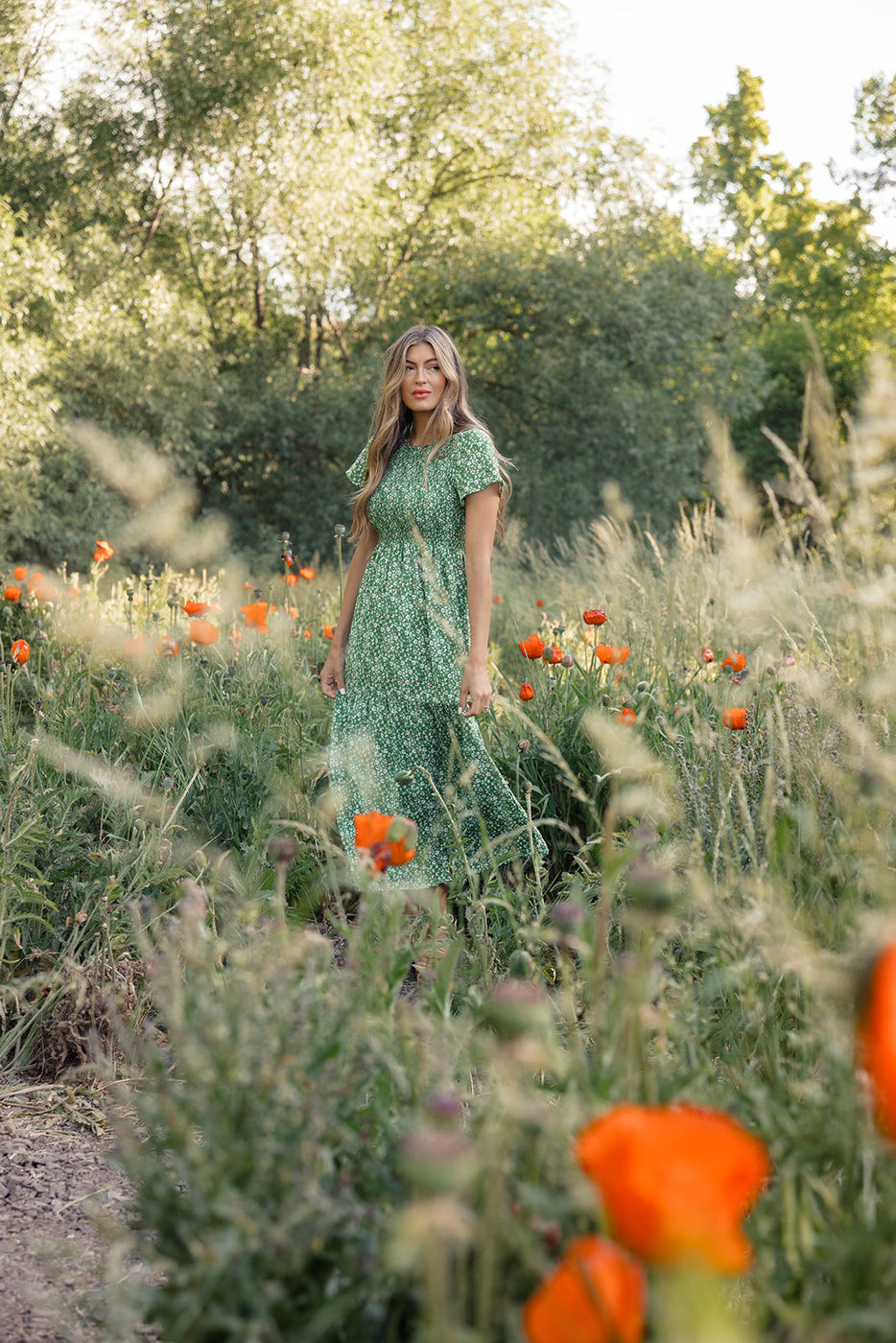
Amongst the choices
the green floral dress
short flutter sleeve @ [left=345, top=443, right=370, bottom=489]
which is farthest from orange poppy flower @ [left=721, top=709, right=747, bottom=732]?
short flutter sleeve @ [left=345, top=443, right=370, bottom=489]

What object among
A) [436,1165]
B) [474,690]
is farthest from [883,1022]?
[474,690]

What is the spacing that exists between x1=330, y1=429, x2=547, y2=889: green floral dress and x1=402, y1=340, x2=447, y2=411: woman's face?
0.15 metres

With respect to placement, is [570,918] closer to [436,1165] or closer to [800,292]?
[436,1165]

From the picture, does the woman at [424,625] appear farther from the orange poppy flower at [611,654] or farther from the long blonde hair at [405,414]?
Answer: the orange poppy flower at [611,654]

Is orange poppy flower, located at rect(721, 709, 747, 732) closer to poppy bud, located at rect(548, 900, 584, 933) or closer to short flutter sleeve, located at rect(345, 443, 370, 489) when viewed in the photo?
poppy bud, located at rect(548, 900, 584, 933)

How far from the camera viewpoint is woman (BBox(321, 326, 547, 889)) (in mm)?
2979

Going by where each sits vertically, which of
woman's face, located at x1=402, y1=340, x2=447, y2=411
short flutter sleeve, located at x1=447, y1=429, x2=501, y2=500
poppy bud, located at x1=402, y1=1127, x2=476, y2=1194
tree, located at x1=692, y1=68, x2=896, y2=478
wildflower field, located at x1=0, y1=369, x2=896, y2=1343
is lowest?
wildflower field, located at x1=0, y1=369, x2=896, y2=1343

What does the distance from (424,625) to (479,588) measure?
0.21 metres

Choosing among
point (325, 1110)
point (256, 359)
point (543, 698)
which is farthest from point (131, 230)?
point (325, 1110)

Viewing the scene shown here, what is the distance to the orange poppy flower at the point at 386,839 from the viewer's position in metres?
1.34

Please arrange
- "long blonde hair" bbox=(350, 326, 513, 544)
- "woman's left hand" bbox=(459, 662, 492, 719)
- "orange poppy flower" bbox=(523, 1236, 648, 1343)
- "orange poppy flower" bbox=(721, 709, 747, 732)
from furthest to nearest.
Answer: "long blonde hair" bbox=(350, 326, 513, 544) < "woman's left hand" bbox=(459, 662, 492, 719) < "orange poppy flower" bbox=(721, 709, 747, 732) < "orange poppy flower" bbox=(523, 1236, 648, 1343)

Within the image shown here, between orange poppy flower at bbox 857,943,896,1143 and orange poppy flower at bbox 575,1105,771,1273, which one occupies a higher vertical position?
orange poppy flower at bbox 857,943,896,1143

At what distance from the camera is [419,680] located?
3.04 m

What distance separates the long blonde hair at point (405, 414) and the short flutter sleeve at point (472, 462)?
0.05 meters
